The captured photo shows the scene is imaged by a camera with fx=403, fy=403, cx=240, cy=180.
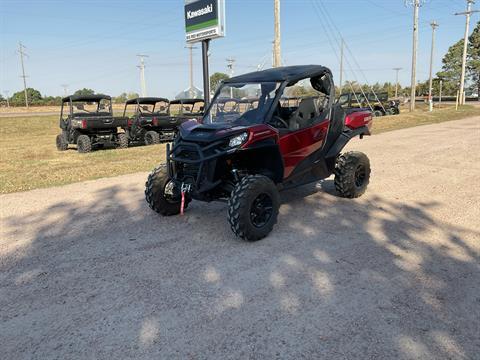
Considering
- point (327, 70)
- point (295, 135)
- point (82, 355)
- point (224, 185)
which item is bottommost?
point (82, 355)

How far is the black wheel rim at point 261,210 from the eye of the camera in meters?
4.57

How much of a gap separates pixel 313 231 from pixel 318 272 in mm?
1129

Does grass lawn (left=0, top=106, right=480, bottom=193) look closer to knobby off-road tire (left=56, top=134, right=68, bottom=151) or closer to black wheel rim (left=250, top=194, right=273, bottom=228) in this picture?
knobby off-road tire (left=56, top=134, right=68, bottom=151)

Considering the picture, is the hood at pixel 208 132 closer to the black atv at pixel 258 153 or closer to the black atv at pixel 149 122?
the black atv at pixel 258 153

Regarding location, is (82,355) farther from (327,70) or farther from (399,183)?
(399,183)

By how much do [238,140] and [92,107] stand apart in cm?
1188

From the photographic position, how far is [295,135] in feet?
16.9

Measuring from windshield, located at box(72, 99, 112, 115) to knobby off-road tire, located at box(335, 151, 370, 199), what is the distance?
11020 mm

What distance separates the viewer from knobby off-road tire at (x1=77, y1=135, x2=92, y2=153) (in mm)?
13297

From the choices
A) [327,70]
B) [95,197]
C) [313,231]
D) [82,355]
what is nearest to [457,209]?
[313,231]

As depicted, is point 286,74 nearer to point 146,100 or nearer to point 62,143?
point 146,100

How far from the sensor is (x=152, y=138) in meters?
14.9

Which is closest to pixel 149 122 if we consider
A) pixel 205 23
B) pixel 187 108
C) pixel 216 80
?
pixel 187 108

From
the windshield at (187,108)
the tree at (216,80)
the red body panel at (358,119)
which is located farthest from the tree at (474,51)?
the red body panel at (358,119)
